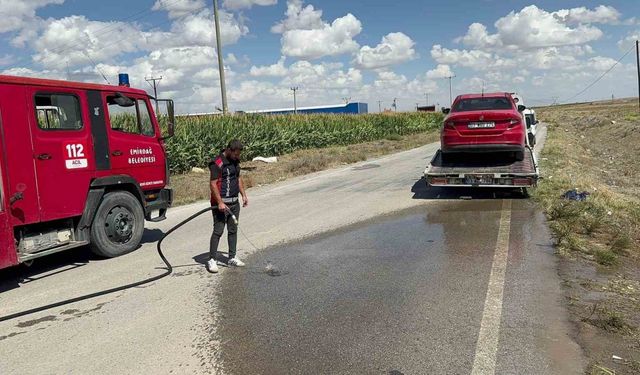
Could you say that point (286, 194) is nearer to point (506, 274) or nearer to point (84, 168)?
point (84, 168)

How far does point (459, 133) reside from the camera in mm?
10469

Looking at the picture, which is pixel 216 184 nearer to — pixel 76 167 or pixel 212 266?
pixel 212 266

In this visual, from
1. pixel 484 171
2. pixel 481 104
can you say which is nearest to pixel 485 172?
pixel 484 171

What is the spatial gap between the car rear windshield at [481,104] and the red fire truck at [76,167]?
6.51 m

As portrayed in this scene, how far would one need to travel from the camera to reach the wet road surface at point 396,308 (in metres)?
3.70

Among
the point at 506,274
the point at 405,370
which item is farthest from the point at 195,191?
the point at 405,370

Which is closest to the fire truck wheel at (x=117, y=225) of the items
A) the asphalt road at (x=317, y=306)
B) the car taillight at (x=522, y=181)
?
the asphalt road at (x=317, y=306)

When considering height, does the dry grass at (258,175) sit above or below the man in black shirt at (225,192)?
below

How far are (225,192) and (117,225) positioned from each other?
2.01m

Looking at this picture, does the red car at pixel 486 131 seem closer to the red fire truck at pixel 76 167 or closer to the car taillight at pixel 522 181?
the car taillight at pixel 522 181

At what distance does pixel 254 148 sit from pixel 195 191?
8.75m

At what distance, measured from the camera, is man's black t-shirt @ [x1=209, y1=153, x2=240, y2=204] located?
237 inches

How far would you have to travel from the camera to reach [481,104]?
11.1 meters

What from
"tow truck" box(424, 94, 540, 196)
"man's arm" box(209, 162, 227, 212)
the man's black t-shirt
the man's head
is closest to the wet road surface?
"man's arm" box(209, 162, 227, 212)
